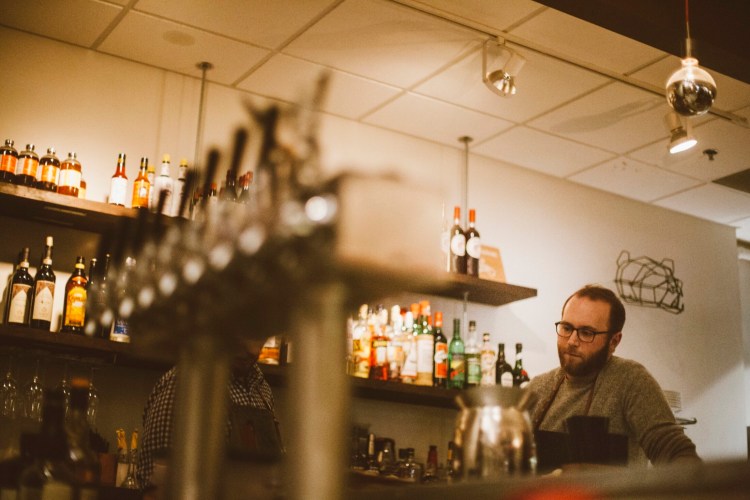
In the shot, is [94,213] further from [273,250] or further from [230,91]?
[273,250]

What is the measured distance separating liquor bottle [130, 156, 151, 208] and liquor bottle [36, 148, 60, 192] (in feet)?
1.08

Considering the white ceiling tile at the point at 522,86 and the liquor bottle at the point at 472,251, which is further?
the liquor bottle at the point at 472,251

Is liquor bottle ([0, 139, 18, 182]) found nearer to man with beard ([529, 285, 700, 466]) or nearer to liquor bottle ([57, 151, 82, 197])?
liquor bottle ([57, 151, 82, 197])

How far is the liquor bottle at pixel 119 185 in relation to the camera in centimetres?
364

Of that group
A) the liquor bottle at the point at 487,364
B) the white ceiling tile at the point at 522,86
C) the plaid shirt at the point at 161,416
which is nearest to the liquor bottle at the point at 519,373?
the liquor bottle at the point at 487,364

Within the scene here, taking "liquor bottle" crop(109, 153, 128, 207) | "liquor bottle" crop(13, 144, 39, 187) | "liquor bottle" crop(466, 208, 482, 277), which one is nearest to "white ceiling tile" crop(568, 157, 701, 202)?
"liquor bottle" crop(466, 208, 482, 277)

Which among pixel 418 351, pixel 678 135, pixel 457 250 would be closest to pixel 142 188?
pixel 418 351

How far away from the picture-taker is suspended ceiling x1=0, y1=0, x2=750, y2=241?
131 inches

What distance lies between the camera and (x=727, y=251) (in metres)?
6.04

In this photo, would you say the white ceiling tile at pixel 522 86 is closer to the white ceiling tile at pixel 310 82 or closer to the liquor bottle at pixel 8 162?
the white ceiling tile at pixel 310 82

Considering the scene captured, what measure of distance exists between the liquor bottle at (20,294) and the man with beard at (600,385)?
6.72ft

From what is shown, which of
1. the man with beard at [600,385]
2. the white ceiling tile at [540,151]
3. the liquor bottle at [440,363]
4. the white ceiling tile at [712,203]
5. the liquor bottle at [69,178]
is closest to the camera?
the man with beard at [600,385]

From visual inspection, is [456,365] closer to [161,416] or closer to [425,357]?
[425,357]

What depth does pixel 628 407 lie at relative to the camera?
2652 millimetres
